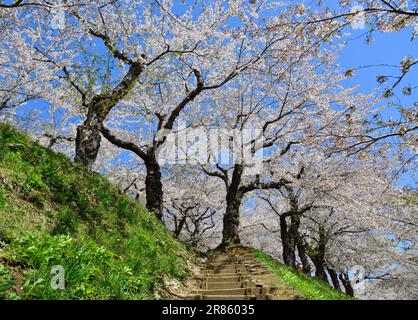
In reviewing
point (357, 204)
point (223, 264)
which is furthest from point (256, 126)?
point (223, 264)

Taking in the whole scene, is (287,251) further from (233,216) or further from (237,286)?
(237,286)

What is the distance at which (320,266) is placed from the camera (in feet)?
84.3

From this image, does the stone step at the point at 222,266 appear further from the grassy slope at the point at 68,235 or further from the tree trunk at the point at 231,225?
the tree trunk at the point at 231,225

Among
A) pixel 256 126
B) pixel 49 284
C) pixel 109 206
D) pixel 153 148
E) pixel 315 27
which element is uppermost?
pixel 256 126

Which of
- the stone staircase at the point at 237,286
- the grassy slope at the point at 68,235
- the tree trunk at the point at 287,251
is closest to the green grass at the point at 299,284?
the stone staircase at the point at 237,286

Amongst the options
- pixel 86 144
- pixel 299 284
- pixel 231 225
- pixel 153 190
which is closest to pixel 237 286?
pixel 299 284

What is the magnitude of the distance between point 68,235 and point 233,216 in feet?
45.7

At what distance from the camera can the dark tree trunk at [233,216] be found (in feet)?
59.9

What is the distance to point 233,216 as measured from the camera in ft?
61.0

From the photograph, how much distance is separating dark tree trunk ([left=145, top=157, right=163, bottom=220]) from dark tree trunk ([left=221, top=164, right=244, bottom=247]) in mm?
4593

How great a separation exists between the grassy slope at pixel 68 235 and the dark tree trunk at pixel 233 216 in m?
8.31

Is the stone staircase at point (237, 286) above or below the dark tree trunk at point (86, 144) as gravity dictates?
below

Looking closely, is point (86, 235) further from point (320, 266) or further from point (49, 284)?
point (320, 266)

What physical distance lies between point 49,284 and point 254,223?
101ft
